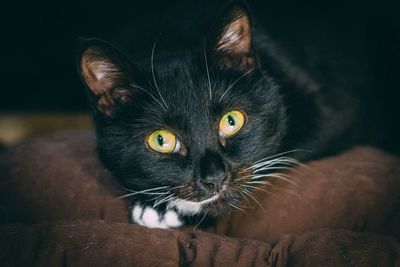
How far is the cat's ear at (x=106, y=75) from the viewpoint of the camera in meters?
1.52

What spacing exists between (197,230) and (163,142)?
1.10 feet

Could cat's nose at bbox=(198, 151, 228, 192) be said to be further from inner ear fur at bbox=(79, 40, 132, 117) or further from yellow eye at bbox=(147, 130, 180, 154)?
inner ear fur at bbox=(79, 40, 132, 117)

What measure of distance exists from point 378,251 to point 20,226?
1.10 metres

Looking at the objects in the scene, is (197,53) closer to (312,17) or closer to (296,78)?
(296,78)

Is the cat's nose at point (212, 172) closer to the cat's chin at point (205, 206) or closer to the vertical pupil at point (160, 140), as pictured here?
the cat's chin at point (205, 206)

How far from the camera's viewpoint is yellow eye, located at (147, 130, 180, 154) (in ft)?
5.10

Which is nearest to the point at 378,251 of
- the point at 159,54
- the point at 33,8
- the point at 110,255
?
the point at 110,255

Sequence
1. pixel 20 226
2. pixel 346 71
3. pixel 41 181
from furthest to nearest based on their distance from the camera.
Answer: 1. pixel 346 71
2. pixel 41 181
3. pixel 20 226

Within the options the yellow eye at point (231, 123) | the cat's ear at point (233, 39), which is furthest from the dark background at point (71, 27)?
the yellow eye at point (231, 123)

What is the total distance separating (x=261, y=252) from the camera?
1396 millimetres

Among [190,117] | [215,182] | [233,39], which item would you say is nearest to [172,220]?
[215,182]

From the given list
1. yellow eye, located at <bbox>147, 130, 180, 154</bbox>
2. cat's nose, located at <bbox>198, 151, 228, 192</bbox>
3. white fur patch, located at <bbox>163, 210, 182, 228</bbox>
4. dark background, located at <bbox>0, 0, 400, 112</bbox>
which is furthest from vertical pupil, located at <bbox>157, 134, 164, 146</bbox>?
dark background, located at <bbox>0, 0, 400, 112</bbox>

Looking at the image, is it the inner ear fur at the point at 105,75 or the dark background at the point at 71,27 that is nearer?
the inner ear fur at the point at 105,75

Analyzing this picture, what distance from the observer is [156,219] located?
5.45 ft
